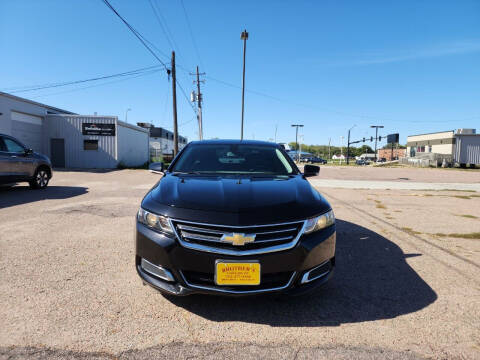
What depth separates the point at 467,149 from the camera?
42312mm

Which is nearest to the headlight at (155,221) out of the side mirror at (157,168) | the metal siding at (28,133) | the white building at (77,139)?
the side mirror at (157,168)

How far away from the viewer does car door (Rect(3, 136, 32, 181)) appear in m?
7.95

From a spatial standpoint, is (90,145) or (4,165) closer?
(4,165)

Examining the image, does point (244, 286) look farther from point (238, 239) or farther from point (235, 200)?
point (235, 200)

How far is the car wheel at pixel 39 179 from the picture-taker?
8.80 metres

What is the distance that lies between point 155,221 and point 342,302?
172 cm

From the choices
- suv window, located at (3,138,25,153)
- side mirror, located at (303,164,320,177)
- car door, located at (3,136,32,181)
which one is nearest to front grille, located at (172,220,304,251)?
side mirror, located at (303,164,320,177)

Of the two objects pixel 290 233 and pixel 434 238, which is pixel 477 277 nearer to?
pixel 434 238

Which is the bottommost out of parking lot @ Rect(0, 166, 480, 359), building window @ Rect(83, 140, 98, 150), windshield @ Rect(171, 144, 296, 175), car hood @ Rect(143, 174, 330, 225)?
parking lot @ Rect(0, 166, 480, 359)

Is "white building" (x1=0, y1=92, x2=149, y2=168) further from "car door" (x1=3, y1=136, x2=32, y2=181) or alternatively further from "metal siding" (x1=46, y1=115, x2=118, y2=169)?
"car door" (x1=3, y1=136, x2=32, y2=181)

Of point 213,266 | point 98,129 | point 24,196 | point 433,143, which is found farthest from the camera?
point 433,143

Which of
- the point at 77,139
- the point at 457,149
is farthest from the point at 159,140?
the point at 457,149

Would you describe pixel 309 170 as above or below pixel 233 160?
below

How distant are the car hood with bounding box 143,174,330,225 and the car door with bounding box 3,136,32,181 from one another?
7.50 m
